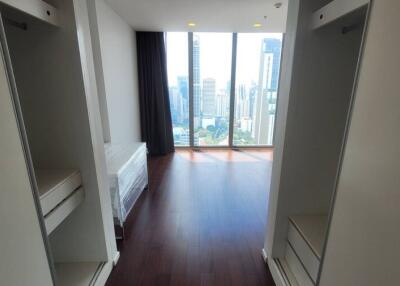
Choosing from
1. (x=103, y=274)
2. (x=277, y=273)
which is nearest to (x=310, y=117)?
(x=277, y=273)

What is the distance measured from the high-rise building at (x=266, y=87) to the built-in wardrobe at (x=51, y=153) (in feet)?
13.3

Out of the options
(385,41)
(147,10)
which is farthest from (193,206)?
(147,10)

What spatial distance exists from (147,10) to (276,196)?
115 inches

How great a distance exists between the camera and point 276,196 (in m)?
1.59

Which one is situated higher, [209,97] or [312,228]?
[209,97]

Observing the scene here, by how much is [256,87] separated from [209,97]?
107 cm

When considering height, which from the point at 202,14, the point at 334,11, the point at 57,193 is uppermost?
the point at 202,14

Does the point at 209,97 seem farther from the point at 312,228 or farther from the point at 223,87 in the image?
the point at 312,228

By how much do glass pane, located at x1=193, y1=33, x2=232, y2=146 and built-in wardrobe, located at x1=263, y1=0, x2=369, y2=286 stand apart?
3.44 m

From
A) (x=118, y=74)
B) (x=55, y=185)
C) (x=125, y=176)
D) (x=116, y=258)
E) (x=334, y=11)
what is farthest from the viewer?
(x=118, y=74)

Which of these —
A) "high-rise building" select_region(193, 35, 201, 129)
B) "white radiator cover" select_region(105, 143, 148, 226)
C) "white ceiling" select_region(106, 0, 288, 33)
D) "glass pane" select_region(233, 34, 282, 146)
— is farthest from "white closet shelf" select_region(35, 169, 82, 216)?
"glass pane" select_region(233, 34, 282, 146)

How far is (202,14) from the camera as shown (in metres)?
3.12

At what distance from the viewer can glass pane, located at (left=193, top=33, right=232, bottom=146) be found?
459 cm

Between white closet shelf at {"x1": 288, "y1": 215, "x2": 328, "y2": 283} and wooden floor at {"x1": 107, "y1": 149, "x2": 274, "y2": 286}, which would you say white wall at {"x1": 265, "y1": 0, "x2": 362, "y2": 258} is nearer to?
white closet shelf at {"x1": 288, "y1": 215, "x2": 328, "y2": 283}
